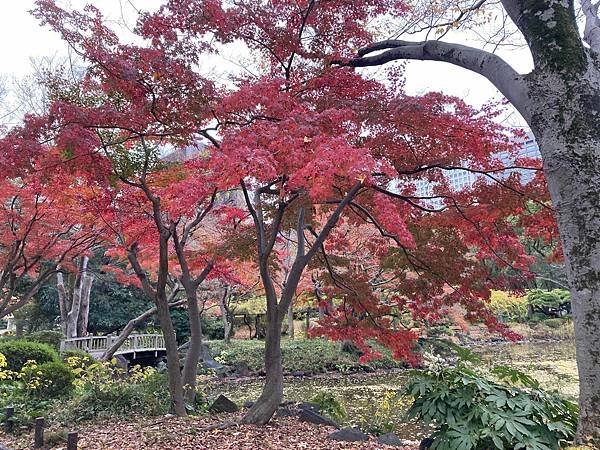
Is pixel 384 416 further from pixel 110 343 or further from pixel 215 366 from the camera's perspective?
pixel 110 343

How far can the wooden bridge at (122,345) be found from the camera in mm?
13495

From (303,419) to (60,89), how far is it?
5114 mm

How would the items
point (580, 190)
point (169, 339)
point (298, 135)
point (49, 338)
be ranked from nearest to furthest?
point (580, 190) → point (298, 135) → point (169, 339) → point (49, 338)

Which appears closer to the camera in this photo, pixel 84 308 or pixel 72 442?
pixel 72 442

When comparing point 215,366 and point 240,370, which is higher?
point 215,366

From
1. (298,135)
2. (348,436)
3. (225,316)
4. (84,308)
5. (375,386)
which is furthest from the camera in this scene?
(225,316)

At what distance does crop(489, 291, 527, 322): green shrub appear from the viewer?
24005mm

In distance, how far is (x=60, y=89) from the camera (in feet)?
18.2

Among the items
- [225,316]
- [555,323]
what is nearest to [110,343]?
[225,316]

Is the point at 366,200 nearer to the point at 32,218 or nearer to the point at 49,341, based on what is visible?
the point at 32,218

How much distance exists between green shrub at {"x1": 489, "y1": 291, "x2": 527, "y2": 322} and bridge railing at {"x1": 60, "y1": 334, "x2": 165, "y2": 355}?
16479 millimetres

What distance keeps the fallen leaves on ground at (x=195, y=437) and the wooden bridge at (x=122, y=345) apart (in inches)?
323

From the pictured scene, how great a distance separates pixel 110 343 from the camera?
48.0ft

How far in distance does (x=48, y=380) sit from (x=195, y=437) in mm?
3841
